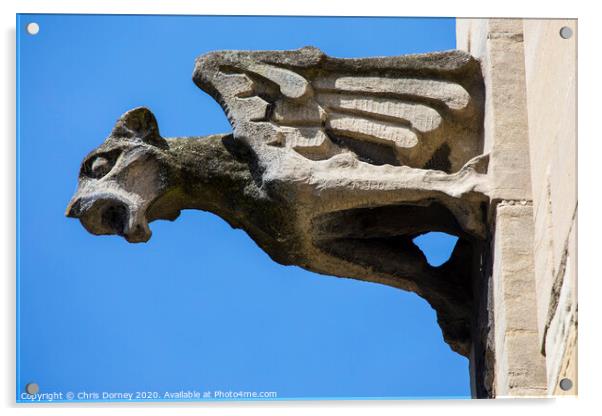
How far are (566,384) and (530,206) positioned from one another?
1.01m

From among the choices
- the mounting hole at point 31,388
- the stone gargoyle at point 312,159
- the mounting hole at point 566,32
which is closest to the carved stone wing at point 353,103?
the stone gargoyle at point 312,159

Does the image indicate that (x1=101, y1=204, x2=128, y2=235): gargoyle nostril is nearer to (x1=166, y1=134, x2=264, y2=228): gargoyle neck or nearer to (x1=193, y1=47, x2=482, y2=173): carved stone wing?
(x1=166, y1=134, x2=264, y2=228): gargoyle neck

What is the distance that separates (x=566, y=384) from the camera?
365 inches

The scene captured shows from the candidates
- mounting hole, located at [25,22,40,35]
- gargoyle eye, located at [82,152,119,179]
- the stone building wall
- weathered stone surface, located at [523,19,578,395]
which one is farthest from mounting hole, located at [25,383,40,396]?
weathered stone surface, located at [523,19,578,395]

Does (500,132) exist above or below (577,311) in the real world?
above

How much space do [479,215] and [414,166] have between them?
427 mm

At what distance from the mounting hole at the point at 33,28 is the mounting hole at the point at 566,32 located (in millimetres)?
2100

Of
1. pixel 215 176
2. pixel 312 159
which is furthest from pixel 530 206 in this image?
pixel 215 176

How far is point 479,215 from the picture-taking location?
1024cm

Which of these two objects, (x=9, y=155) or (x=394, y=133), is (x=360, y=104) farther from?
(x=9, y=155)

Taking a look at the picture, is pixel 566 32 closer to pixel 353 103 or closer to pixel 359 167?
pixel 359 167

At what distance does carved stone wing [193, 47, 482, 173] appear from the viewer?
1047cm

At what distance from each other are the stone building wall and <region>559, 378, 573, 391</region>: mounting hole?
0.07 ft
